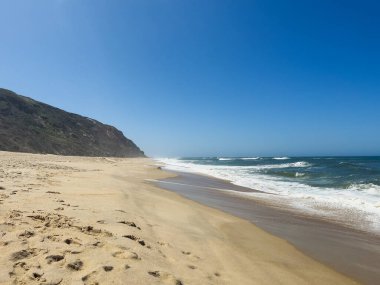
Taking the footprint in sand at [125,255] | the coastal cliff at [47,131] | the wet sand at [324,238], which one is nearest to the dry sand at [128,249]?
the footprint in sand at [125,255]

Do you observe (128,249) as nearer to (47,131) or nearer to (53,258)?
(53,258)

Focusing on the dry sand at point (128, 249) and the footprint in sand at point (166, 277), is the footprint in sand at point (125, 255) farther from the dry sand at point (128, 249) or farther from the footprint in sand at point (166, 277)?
the footprint in sand at point (166, 277)

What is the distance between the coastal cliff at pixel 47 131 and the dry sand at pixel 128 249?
4548cm

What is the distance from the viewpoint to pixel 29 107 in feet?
228

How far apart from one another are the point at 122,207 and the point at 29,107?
232ft

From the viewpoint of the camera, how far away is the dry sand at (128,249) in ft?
12.1

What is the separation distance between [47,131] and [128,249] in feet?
218

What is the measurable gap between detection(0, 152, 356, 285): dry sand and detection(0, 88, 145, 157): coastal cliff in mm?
45483

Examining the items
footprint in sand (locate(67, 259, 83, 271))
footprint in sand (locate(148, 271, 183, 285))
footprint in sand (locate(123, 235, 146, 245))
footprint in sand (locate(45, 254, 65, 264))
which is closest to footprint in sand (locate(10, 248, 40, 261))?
footprint in sand (locate(45, 254, 65, 264))

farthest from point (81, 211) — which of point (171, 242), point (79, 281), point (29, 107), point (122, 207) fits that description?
point (29, 107)

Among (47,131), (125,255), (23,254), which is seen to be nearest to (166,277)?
(125,255)

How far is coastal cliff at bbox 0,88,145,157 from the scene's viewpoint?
52594 millimetres

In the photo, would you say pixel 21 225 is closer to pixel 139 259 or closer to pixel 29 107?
pixel 139 259

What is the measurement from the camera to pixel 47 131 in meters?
64.5
